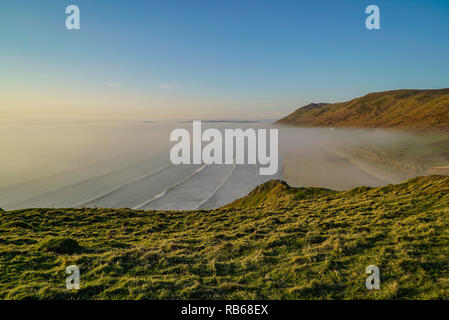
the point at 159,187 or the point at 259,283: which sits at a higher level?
the point at 259,283

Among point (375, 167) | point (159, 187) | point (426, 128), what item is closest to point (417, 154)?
point (375, 167)

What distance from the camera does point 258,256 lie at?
1045 centimetres

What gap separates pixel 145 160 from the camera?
81188 mm

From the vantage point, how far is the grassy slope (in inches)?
303

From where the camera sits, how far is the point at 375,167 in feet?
203

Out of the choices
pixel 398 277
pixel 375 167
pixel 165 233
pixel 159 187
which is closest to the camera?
pixel 398 277

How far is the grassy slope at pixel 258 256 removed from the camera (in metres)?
7.69
